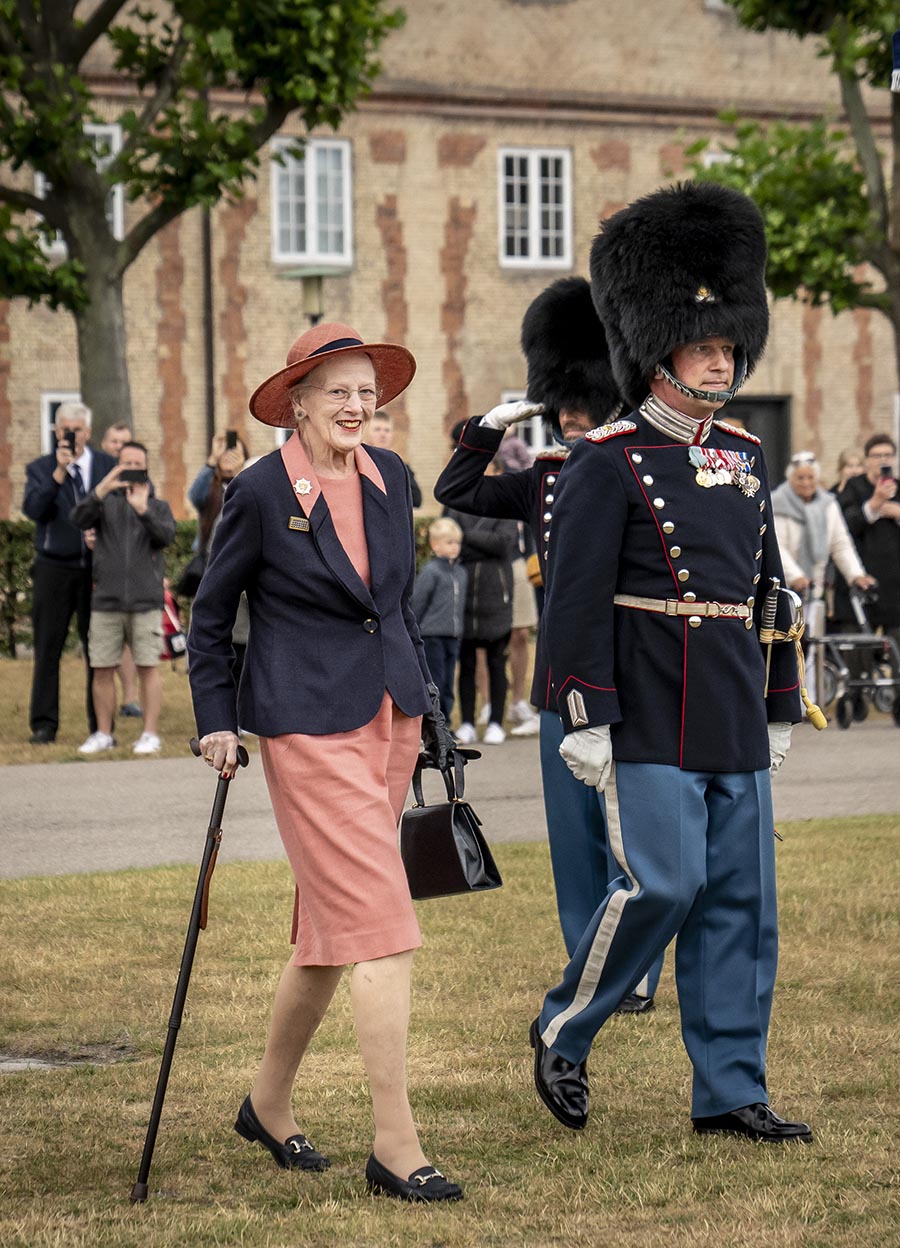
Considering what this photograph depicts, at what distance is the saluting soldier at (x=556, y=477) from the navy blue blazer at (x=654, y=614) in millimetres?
778

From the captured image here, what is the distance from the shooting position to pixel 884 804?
11.0 meters

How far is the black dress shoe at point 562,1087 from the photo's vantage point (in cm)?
516

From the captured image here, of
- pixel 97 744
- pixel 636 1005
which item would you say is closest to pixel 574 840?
pixel 636 1005

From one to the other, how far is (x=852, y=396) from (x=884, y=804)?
2023cm

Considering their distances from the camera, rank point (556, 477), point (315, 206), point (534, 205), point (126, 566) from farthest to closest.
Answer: point (534, 205) → point (315, 206) → point (126, 566) → point (556, 477)

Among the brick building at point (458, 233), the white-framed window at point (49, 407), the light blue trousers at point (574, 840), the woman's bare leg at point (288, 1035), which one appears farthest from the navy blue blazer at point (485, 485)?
the white-framed window at point (49, 407)

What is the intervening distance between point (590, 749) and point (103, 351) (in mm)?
15423

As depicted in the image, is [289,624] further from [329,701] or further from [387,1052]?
[387,1052]

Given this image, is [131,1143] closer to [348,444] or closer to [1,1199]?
[1,1199]

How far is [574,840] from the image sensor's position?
6051 mm

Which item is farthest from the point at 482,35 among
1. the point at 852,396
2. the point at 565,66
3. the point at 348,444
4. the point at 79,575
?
the point at 348,444

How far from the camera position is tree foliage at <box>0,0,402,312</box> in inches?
694

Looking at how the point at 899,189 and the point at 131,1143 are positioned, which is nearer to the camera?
the point at 131,1143

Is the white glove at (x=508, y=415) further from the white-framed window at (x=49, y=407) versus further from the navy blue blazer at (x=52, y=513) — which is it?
the white-framed window at (x=49, y=407)
